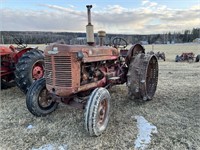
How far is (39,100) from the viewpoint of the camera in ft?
12.9

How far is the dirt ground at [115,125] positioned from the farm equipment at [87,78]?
8.3 inches

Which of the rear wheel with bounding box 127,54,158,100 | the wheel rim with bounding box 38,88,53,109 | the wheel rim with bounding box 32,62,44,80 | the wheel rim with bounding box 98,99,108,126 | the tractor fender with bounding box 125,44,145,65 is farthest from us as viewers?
the wheel rim with bounding box 32,62,44,80

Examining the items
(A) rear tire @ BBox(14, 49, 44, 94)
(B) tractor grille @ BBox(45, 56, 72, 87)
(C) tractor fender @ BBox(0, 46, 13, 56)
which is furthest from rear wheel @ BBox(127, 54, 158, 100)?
(C) tractor fender @ BBox(0, 46, 13, 56)

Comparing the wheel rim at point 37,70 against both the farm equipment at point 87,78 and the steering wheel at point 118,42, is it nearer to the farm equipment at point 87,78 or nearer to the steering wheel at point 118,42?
the farm equipment at point 87,78

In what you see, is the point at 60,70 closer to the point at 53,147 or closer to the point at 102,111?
the point at 102,111

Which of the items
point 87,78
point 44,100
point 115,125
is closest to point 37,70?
point 44,100

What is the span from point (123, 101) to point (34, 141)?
2346 mm

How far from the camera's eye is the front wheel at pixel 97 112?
2.99 m

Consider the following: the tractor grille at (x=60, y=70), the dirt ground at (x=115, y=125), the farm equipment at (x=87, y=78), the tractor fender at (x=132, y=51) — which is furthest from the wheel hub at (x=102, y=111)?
the tractor fender at (x=132, y=51)

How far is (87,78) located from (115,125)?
96 centimetres

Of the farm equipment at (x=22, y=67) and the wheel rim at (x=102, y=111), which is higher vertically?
the farm equipment at (x=22, y=67)

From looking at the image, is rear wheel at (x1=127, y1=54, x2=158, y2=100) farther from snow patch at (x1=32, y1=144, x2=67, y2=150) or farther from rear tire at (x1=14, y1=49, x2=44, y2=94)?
rear tire at (x1=14, y1=49, x2=44, y2=94)

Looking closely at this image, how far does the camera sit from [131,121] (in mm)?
3750

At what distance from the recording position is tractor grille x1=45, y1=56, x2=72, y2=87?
3166 millimetres
